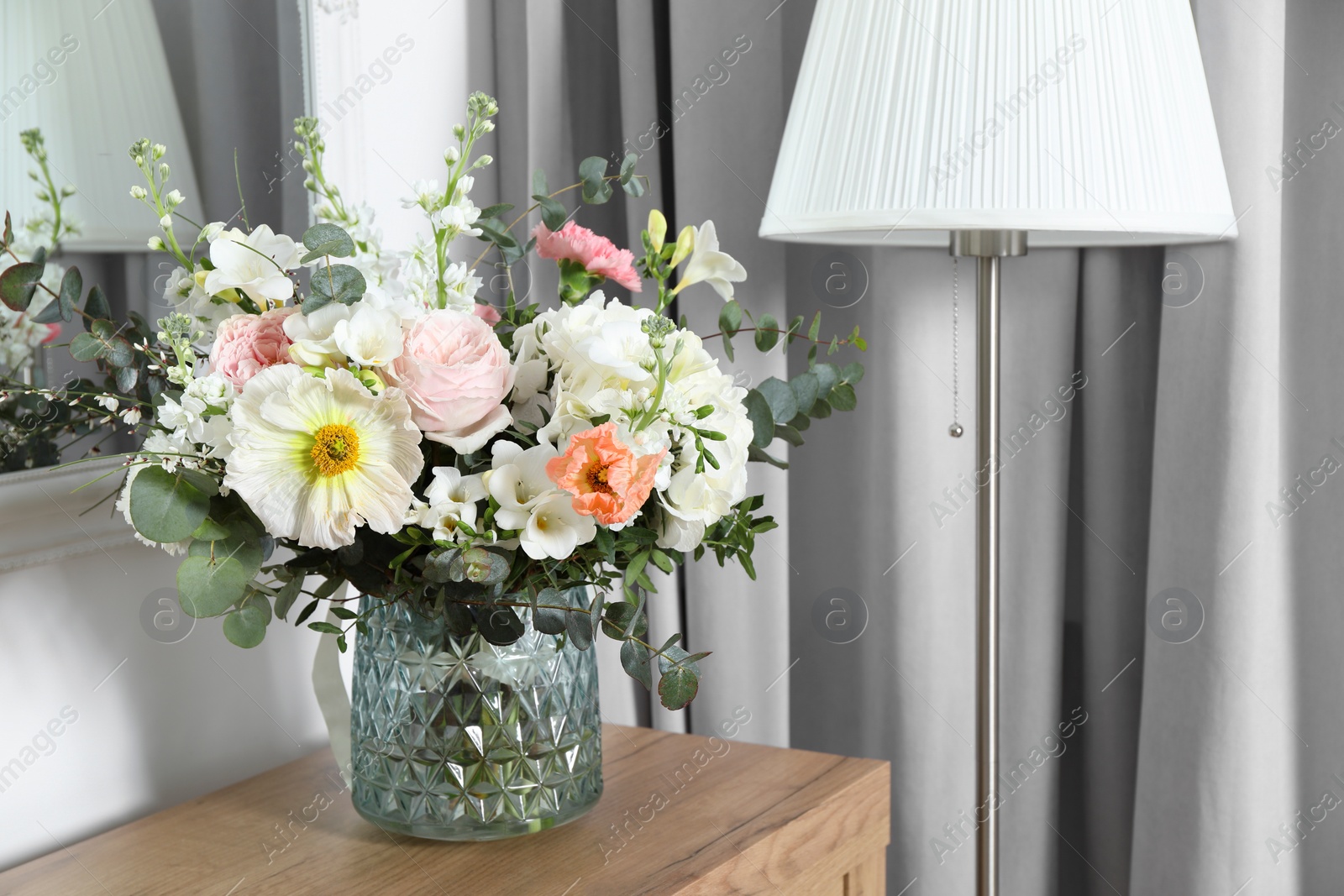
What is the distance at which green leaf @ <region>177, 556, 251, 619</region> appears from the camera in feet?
2.12

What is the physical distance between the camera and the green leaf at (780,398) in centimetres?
80

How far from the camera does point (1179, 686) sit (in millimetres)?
1159

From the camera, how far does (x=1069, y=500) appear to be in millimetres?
1294

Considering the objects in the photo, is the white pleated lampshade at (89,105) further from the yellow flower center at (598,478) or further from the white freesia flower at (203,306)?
the yellow flower center at (598,478)

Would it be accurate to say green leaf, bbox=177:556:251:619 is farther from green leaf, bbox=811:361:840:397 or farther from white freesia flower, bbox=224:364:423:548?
green leaf, bbox=811:361:840:397

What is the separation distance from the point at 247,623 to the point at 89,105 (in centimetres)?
44

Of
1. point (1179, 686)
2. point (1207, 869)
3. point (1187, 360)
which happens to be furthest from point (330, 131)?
point (1207, 869)

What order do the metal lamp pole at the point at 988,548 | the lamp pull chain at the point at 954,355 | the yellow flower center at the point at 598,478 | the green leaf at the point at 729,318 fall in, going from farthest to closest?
the lamp pull chain at the point at 954,355, the metal lamp pole at the point at 988,548, the green leaf at the point at 729,318, the yellow flower center at the point at 598,478

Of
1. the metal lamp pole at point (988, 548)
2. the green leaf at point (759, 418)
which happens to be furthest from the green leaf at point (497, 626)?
the metal lamp pole at point (988, 548)

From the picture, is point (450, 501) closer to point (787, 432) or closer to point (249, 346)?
point (249, 346)

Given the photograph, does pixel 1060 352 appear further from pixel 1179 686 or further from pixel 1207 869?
pixel 1207 869

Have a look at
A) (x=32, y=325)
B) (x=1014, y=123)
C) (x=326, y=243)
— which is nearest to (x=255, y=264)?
(x=326, y=243)

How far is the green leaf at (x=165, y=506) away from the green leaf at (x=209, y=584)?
0.07 ft

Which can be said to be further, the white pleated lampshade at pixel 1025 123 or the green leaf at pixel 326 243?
the white pleated lampshade at pixel 1025 123
